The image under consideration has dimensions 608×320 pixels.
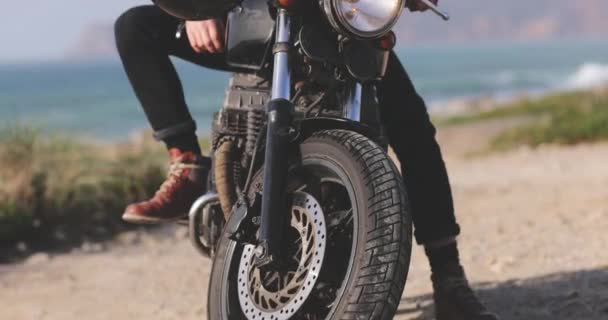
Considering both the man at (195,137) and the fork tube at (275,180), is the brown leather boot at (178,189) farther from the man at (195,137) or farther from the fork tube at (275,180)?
the fork tube at (275,180)

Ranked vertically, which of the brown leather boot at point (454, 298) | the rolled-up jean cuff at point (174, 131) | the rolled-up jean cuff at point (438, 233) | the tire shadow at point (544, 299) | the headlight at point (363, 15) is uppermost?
the headlight at point (363, 15)

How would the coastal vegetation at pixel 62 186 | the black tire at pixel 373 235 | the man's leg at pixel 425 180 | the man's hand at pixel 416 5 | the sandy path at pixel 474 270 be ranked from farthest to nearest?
the coastal vegetation at pixel 62 186
the sandy path at pixel 474 270
the man's leg at pixel 425 180
the man's hand at pixel 416 5
the black tire at pixel 373 235

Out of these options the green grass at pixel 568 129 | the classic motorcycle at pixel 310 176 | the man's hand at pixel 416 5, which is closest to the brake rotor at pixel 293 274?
the classic motorcycle at pixel 310 176

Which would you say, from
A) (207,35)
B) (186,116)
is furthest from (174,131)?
(207,35)

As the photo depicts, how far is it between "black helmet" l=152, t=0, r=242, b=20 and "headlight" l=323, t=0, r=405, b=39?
349 millimetres

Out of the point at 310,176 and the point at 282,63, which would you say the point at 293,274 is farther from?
the point at 282,63

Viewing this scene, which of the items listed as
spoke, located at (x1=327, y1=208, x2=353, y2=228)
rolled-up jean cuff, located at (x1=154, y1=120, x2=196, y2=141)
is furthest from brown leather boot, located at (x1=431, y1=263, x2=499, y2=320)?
rolled-up jean cuff, located at (x1=154, y1=120, x2=196, y2=141)

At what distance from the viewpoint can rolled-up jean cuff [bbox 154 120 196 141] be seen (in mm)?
3090

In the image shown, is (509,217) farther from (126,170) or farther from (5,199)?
(5,199)

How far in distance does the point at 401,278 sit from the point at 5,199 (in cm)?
400

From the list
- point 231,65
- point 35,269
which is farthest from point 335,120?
point 35,269

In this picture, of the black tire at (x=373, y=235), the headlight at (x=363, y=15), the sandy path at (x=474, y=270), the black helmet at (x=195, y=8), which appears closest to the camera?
the black tire at (x=373, y=235)

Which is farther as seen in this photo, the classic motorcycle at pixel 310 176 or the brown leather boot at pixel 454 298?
the brown leather boot at pixel 454 298

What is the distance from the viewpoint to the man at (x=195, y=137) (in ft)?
10.1
